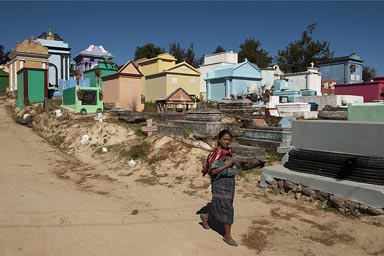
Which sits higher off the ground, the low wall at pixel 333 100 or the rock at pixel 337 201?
the low wall at pixel 333 100

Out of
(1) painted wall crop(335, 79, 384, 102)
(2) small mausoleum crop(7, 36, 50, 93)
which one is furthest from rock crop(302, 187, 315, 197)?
(2) small mausoleum crop(7, 36, 50, 93)

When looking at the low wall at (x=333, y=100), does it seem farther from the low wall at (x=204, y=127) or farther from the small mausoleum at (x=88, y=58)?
the small mausoleum at (x=88, y=58)

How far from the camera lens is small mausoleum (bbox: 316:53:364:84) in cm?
3219

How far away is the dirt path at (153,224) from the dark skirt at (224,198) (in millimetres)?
331

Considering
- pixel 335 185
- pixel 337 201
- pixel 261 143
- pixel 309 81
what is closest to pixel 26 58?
pixel 261 143

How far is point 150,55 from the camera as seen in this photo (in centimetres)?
5128

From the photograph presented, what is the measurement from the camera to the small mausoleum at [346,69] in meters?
32.2

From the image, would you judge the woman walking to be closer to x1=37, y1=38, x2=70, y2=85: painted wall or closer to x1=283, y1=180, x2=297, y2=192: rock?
x1=283, y1=180, x2=297, y2=192: rock

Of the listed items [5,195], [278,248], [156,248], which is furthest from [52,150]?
[278,248]

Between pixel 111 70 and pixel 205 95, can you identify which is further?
pixel 205 95

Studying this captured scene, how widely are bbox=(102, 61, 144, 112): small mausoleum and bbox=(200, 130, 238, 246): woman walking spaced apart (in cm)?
1582

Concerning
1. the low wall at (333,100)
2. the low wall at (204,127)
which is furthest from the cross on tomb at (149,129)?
the low wall at (333,100)

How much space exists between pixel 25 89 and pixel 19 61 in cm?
649

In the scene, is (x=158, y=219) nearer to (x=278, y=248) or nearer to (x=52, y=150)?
(x=278, y=248)
